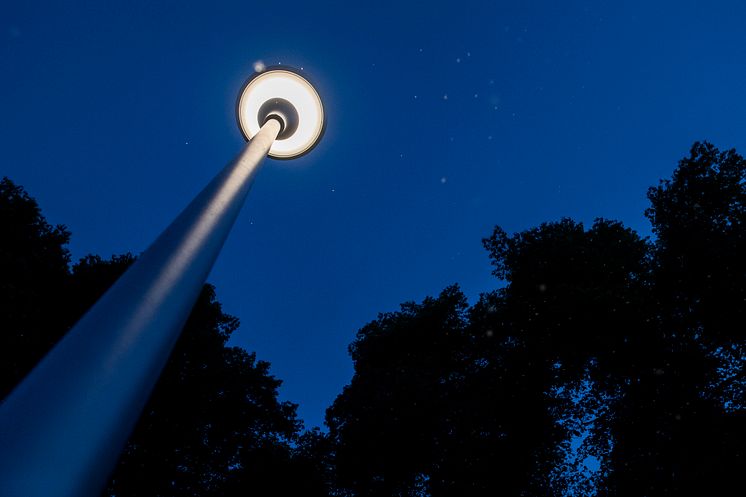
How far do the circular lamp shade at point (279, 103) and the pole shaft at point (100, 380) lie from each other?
255 cm

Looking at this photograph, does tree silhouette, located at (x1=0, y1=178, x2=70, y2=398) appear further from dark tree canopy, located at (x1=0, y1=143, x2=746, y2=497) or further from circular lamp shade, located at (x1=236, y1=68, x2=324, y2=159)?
circular lamp shade, located at (x1=236, y1=68, x2=324, y2=159)

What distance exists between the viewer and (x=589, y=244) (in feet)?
55.6

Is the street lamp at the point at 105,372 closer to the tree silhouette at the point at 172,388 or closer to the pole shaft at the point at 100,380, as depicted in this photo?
the pole shaft at the point at 100,380

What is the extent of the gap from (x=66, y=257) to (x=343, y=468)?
14.9 meters

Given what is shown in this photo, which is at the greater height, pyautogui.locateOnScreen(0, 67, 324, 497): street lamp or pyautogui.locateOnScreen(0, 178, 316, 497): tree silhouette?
pyautogui.locateOnScreen(0, 178, 316, 497): tree silhouette

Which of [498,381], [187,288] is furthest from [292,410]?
[187,288]

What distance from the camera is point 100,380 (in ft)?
3.47

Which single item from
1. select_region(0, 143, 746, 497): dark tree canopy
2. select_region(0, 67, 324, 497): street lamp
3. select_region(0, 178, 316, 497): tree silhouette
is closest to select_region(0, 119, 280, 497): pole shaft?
select_region(0, 67, 324, 497): street lamp

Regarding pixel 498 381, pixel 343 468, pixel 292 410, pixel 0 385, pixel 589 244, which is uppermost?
pixel 589 244

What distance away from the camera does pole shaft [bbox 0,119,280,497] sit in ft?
2.86

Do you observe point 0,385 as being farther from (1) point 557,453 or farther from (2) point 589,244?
(2) point 589,244

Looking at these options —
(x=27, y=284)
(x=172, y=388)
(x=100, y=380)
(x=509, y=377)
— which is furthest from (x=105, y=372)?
(x=172, y=388)

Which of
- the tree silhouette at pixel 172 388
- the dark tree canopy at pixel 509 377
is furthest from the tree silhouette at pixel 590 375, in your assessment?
the tree silhouette at pixel 172 388

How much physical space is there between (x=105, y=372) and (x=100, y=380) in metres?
0.03
